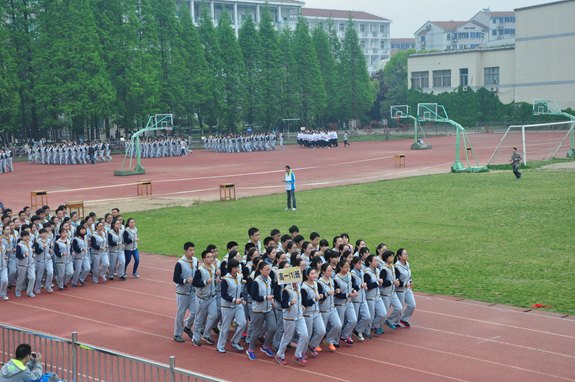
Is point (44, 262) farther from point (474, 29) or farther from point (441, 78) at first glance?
point (474, 29)

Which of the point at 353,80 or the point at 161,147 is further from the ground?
the point at 353,80

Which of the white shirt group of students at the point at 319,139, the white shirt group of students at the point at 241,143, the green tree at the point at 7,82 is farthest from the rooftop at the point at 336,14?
the green tree at the point at 7,82

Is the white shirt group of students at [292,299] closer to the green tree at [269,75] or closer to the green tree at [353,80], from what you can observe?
the green tree at [269,75]

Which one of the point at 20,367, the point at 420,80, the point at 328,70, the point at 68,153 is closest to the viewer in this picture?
the point at 20,367

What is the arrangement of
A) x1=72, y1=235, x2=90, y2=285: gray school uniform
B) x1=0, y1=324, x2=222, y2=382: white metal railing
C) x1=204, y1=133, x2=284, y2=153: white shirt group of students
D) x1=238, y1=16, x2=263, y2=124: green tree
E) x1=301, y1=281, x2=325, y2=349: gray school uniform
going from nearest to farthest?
x1=0, y1=324, x2=222, y2=382: white metal railing → x1=301, y1=281, x2=325, y2=349: gray school uniform → x1=72, y1=235, x2=90, y2=285: gray school uniform → x1=204, y1=133, x2=284, y2=153: white shirt group of students → x1=238, y1=16, x2=263, y2=124: green tree

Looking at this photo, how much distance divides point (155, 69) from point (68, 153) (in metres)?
15.3

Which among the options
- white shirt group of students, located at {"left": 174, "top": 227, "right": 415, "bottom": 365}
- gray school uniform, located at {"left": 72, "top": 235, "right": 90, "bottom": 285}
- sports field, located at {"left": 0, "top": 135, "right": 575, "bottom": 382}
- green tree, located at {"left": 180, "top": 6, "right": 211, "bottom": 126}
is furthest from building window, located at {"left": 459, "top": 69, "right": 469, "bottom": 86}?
Answer: white shirt group of students, located at {"left": 174, "top": 227, "right": 415, "bottom": 365}

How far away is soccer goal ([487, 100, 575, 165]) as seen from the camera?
39250 mm

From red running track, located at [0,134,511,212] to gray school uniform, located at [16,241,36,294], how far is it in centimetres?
1218

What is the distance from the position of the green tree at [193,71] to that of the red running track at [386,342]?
162 feet

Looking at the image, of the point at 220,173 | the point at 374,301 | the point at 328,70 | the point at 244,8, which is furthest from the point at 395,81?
the point at 374,301

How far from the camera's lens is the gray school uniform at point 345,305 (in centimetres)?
1005

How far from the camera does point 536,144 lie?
51656 millimetres

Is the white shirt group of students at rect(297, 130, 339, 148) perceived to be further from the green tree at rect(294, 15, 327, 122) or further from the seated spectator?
the seated spectator
